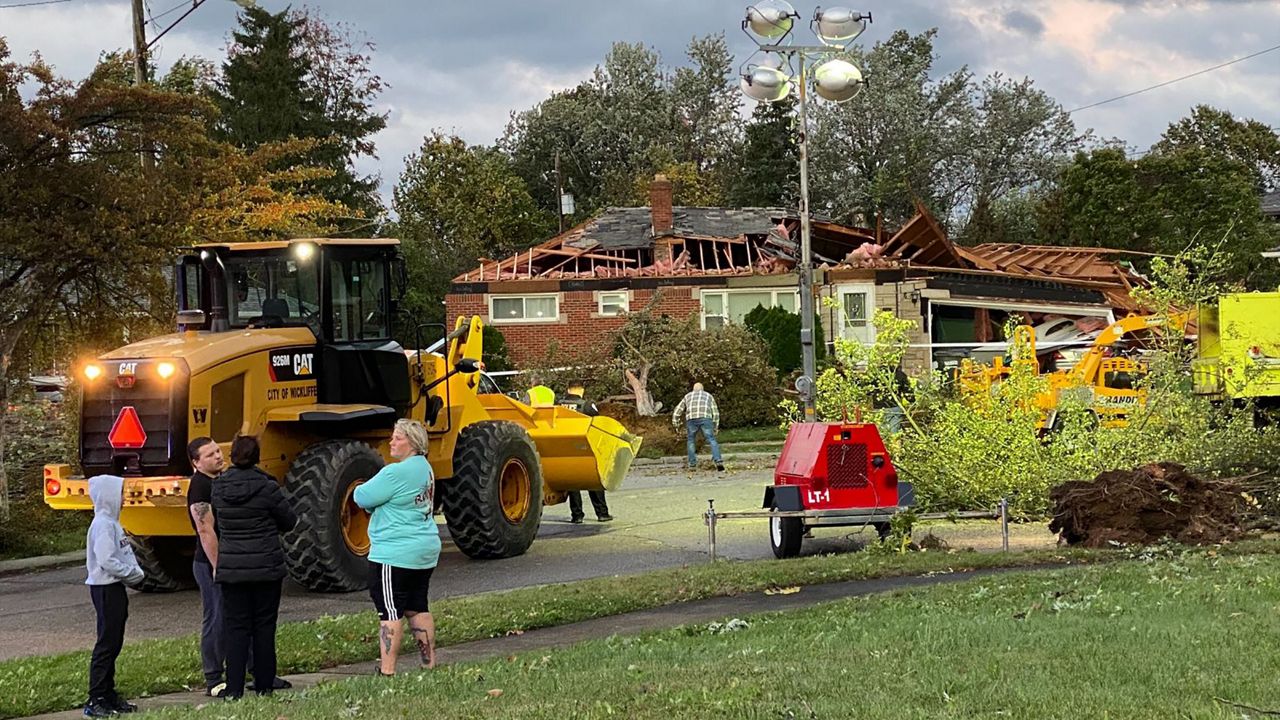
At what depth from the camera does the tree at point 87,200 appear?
56.2ft

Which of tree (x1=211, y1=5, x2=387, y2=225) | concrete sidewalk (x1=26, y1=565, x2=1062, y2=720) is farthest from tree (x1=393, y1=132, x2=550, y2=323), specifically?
concrete sidewalk (x1=26, y1=565, x2=1062, y2=720)

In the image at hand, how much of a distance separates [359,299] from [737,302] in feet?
88.2

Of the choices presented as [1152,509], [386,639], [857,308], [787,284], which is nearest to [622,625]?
[386,639]

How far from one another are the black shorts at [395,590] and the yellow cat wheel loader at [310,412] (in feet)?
13.8

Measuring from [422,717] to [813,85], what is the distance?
17236 millimetres

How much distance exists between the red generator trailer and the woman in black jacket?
718 cm

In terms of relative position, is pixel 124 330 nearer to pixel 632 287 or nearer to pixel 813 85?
pixel 813 85

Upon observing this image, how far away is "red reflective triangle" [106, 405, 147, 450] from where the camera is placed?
12.7 m

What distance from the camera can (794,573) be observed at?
13.0 meters

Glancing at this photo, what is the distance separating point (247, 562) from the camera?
27.7 feet

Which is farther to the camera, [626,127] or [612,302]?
[626,127]

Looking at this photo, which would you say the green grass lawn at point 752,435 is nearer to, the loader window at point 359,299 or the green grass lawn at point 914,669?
the loader window at point 359,299

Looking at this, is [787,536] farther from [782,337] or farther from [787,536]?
[782,337]

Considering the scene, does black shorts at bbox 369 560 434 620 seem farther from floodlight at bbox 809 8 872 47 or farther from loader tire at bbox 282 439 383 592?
floodlight at bbox 809 8 872 47
